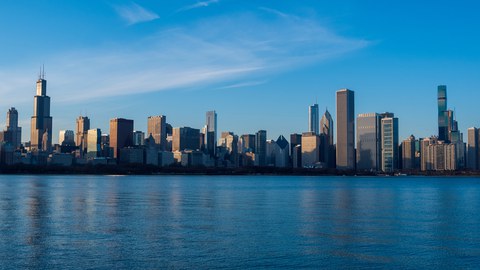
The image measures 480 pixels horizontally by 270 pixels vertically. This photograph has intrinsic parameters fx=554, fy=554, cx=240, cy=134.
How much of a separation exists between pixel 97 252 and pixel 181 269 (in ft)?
25.5

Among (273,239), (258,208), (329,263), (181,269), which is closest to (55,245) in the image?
(181,269)

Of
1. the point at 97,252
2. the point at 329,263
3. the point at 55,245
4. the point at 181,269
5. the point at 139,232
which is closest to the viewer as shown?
the point at 181,269

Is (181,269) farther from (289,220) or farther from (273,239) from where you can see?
(289,220)

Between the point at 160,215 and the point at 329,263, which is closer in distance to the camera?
the point at 329,263

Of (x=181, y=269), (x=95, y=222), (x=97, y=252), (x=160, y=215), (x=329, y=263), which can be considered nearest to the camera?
(x=181, y=269)

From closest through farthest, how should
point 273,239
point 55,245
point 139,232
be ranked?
point 55,245 < point 273,239 < point 139,232

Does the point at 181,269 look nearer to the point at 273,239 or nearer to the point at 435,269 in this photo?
the point at 273,239

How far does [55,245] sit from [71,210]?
2751 cm

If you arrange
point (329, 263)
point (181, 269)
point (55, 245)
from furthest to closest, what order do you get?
point (55, 245)
point (329, 263)
point (181, 269)

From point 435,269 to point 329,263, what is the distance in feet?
20.8

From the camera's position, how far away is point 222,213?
63781 millimetres

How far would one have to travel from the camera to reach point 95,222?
5344 centimetres

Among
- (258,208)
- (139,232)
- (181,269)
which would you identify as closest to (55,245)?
(139,232)

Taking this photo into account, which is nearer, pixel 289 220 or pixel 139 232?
pixel 139 232
